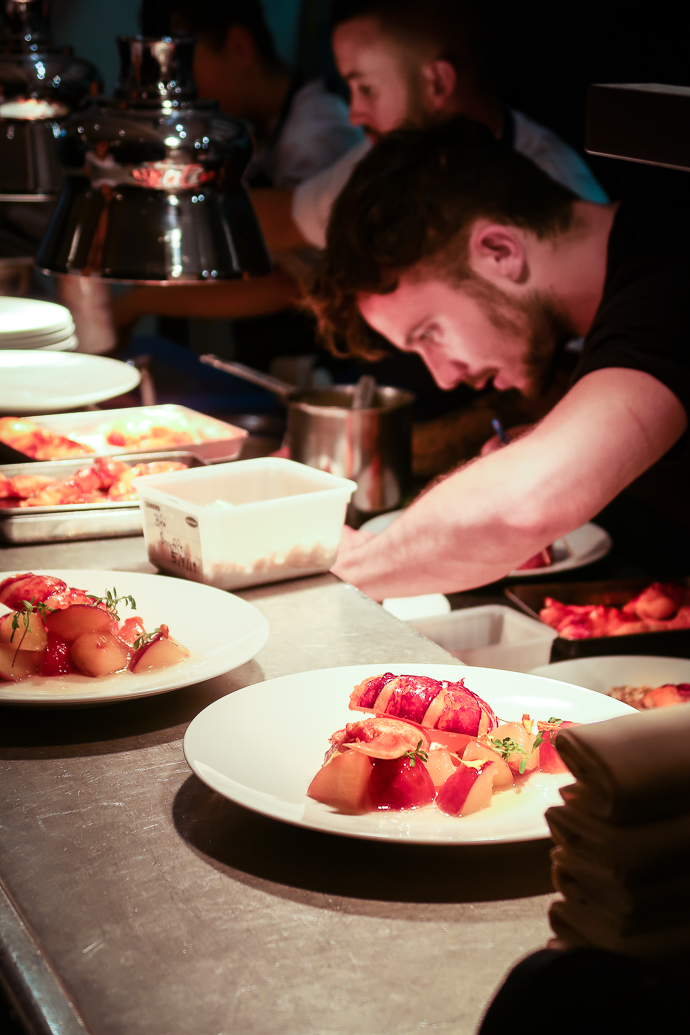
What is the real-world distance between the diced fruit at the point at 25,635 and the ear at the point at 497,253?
191cm

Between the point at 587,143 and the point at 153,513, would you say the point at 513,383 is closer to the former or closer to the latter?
the point at 153,513

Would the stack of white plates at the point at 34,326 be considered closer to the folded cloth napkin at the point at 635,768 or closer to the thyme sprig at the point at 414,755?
the thyme sprig at the point at 414,755

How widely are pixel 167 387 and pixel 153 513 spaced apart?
9.14 feet

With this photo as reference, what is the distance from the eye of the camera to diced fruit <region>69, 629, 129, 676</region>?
3.58 feet

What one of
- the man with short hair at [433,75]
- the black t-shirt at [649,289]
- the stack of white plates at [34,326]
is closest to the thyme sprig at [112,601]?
the black t-shirt at [649,289]

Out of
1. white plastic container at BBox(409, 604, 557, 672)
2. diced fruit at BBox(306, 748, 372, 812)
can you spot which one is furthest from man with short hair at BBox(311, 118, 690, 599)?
diced fruit at BBox(306, 748, 372, 812)

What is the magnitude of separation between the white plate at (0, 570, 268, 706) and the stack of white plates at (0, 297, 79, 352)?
1.29 metres

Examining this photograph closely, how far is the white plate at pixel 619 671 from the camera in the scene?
1.87m

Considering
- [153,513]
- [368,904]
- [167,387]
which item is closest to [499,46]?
[167,387]

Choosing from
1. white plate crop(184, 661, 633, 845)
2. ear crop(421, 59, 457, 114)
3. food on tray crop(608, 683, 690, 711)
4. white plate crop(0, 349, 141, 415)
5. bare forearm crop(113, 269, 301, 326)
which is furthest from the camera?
bare forearm crop(113, 269, 301, 326)

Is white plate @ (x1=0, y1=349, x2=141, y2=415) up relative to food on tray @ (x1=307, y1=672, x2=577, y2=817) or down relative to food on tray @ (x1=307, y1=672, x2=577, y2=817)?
down

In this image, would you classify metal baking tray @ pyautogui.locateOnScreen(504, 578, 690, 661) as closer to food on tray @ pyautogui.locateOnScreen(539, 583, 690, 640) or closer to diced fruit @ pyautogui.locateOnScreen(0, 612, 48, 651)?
food on tray @ pyautogui.locateOnScreen(539, 583, 690, 640)

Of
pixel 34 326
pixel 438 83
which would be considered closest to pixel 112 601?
pixel 34 326

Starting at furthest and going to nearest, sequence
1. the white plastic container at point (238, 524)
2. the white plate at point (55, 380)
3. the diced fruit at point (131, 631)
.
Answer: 1. the white plate at point (55, 380)
2. the white plastic container at point (238, 524)
3. the diced fruit at point (131, 631)
